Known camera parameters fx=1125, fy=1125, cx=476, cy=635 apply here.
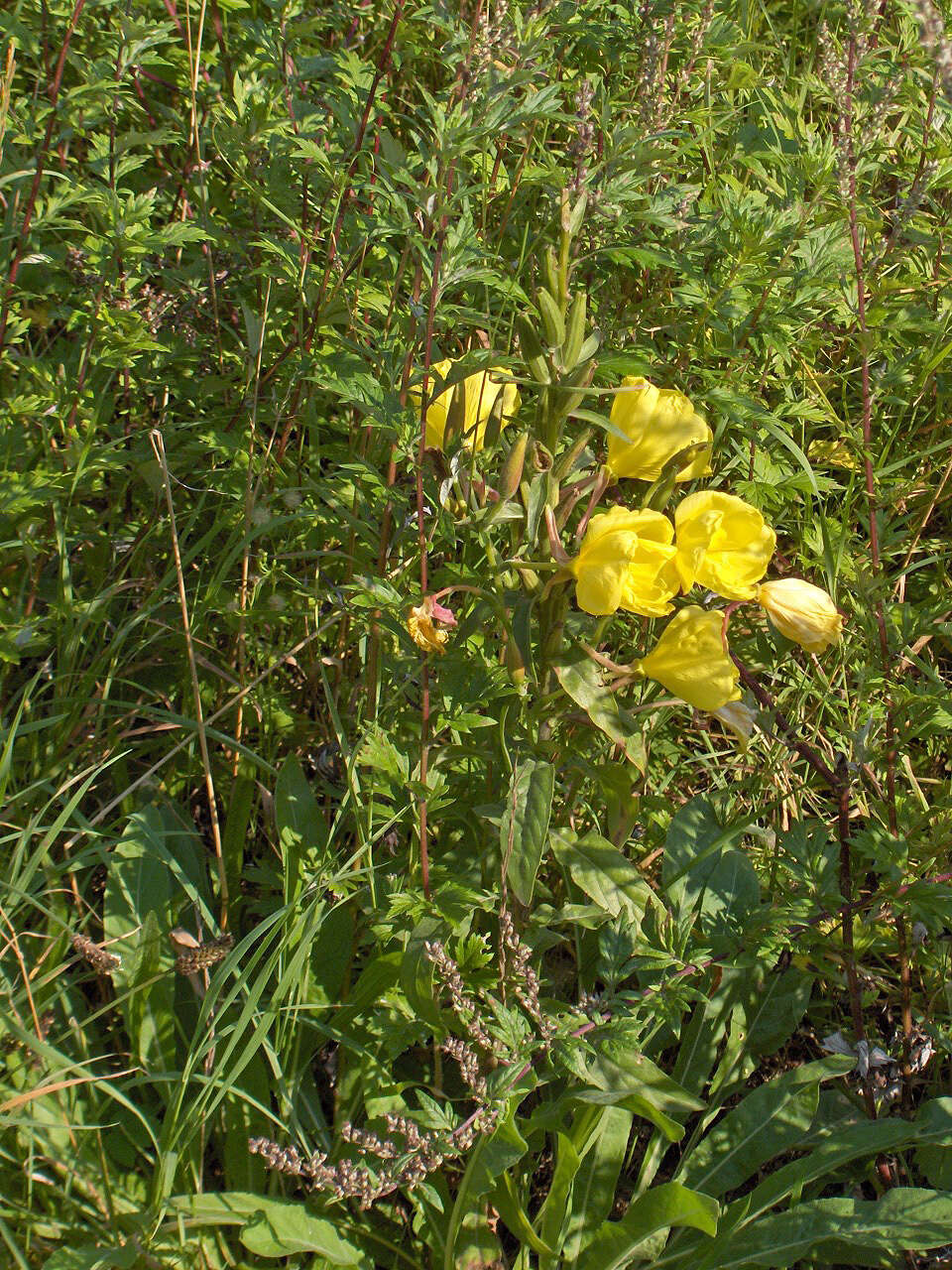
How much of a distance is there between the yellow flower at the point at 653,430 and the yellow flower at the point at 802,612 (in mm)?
199

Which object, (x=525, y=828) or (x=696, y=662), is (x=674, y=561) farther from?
(x=525, y=828)

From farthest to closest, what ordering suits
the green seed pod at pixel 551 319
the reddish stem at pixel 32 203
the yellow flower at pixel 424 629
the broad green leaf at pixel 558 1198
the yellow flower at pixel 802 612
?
the reddish stem at pixel 32 203, the broad green leaf at pixel 558 1198, the yellow flower at pixel 802 612, the yellow flower at pixel 424 629, the green seed pod at pixel 551 319

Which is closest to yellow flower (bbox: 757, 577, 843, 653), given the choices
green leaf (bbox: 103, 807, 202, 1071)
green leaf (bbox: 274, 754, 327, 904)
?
green leaf (bbox: 274, 754, 327, 904)

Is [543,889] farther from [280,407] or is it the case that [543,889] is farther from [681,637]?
[280,407]

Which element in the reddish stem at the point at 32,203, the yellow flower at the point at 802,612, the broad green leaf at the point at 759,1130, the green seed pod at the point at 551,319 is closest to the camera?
the green seed pod at the point at 551,319

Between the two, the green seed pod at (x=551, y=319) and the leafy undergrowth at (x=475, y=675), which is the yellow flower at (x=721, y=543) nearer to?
the leafy undergrowth at (x=475, y=675)

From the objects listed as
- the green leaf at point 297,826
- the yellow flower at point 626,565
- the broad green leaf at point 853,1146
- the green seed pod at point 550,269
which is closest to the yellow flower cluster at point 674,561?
the yellow flower at point 626,565

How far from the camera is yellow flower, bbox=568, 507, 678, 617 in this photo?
→ 132 cm

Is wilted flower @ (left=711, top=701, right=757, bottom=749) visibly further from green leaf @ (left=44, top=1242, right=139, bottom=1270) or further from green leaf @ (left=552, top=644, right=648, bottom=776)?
green leaf @ (left=44, top=1242, right=139, bottom=1270)

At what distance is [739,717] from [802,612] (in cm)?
17

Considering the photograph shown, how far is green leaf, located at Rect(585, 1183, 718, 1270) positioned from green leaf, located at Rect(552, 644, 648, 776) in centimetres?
62

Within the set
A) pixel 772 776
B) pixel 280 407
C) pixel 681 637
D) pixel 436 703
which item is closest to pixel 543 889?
pixel 436 703

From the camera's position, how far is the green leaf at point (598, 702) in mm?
1445

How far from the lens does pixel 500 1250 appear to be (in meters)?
1.67
